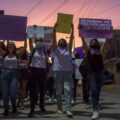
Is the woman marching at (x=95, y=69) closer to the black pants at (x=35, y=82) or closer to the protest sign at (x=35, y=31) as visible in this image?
the black pants at (x=35, y=82)

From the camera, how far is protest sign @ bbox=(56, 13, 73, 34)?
13391mm

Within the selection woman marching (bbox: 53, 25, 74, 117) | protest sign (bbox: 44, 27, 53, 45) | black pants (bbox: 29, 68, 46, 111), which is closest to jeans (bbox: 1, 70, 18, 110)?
black pants (bbox: 29, 68, 46, 111)

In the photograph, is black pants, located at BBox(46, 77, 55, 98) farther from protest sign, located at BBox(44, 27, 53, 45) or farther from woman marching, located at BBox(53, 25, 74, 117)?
woman marching, located at BBox(53, 25, 74, 117)

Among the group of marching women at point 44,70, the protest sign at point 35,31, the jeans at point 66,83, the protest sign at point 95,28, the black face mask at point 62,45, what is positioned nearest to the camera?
the group of marching women at point 44,70

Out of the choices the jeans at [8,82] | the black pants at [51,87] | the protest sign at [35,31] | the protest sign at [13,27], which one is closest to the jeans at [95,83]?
the jeans at [8,82]

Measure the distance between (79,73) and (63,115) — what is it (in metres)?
4.10

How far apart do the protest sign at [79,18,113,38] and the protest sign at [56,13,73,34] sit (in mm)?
417

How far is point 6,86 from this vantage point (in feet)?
43.3

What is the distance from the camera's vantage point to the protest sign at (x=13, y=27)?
14.3 metres

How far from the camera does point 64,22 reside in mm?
13383

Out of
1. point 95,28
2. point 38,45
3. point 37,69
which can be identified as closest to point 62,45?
point 38,45

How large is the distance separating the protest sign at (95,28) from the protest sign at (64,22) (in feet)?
1.37

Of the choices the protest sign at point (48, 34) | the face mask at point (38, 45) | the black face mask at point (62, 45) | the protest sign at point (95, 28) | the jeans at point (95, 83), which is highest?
the protest sign at point (48, 34)

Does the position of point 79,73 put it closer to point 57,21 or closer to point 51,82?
point 51,82
